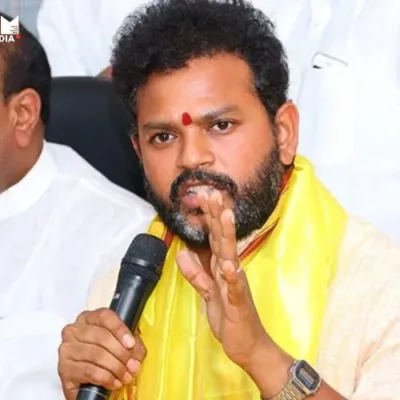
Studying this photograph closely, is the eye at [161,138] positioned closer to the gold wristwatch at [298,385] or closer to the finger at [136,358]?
the finger at [136,358]

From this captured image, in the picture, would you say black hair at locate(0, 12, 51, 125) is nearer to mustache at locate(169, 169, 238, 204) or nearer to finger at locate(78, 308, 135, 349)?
mustache at locate(169, 169, 238, 204)

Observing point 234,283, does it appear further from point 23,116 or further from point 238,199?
point 23,116

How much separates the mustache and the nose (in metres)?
0.01

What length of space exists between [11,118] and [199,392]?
0.91 m

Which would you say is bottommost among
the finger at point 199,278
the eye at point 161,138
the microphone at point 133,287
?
the microphone at point 133,287

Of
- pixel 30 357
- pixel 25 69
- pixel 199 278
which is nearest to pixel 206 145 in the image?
pixel 199 278

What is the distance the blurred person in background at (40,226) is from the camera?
2.15 m

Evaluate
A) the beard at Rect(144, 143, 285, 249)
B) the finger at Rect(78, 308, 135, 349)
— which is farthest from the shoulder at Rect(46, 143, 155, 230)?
the finger at Rect(78, 308, 135, 349)

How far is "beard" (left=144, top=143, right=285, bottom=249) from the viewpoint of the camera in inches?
60.3

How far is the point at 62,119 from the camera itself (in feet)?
8.09

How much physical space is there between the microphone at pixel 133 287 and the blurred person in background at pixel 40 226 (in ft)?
2.28

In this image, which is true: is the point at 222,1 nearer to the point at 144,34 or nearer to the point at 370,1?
the point at 144,34

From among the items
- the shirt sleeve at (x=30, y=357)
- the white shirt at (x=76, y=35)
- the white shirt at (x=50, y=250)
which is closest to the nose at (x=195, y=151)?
the white shirt at (x=50, y=250)

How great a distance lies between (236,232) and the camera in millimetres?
1607
